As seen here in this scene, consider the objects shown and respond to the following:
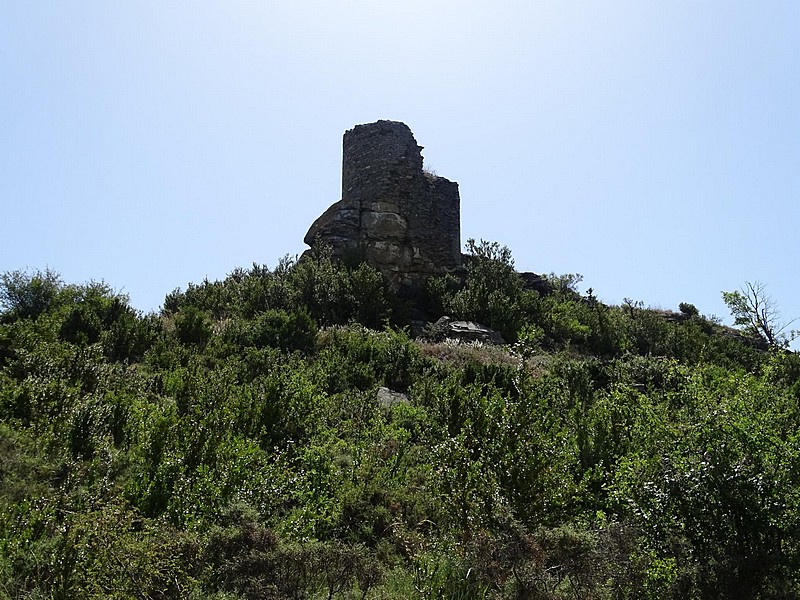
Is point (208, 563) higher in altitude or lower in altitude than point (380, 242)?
lower

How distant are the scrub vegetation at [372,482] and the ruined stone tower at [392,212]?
350 inches

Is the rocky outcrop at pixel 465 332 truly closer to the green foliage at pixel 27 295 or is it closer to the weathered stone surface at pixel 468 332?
the weathered stone surface at pixel 468 332

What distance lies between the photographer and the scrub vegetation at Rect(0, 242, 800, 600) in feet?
11.9

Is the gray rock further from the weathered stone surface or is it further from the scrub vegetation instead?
the weathered stone surface

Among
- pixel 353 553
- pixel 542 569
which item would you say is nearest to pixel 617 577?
pixel 542 569

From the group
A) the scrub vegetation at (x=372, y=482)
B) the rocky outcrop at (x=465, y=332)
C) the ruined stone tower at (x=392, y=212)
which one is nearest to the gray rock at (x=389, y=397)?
the scrub vegetation at (x=372, y=482)

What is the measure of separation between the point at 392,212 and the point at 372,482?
14.4 m

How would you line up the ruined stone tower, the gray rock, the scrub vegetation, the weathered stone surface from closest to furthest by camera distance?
the scrub vegetation
the gray rock
the weathered stone surface
the ruined stone tower

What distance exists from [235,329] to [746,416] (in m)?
10.0

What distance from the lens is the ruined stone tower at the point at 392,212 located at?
19047 mm

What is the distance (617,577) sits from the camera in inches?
148

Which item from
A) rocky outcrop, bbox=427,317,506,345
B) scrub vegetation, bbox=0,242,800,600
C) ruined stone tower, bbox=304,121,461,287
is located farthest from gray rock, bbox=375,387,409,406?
ruined stone tower, bbox=304,121,461,287

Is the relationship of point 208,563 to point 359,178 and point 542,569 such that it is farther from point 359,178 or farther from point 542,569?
point 359,178

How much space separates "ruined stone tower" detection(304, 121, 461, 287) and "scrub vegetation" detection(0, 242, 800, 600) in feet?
29.2
